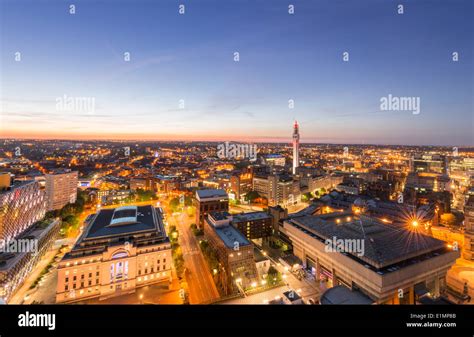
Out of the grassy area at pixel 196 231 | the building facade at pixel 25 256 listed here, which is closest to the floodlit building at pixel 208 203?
the grassy area at pixel 196 231

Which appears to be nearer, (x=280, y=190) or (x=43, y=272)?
(x=43, y=272)

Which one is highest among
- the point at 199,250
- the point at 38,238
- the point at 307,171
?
the point at 307,171

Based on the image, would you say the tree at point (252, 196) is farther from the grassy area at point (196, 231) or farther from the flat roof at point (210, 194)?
the grassy area at point (196, 231)

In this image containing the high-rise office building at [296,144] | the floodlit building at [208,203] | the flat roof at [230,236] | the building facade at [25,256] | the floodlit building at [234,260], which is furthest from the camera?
the high-rise office building at [296,144]

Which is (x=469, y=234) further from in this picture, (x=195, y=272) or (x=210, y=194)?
(x=210, y=194)

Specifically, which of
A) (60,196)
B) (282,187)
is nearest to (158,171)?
(60,196)

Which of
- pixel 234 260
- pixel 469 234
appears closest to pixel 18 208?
pixel 234 260
